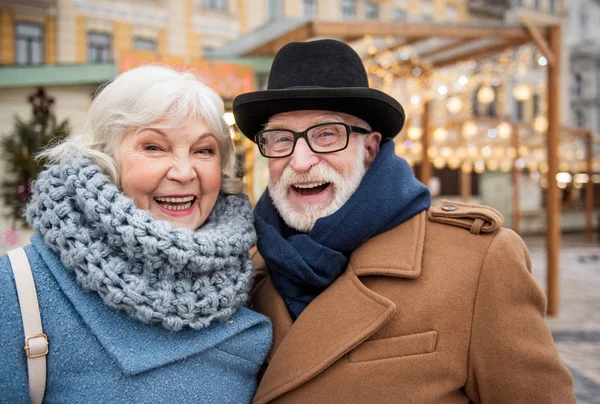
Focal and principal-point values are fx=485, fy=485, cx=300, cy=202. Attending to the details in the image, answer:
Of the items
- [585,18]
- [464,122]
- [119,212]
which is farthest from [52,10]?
[585,18]

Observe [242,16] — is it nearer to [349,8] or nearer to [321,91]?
[349,8]

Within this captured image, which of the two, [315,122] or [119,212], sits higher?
[315,122]

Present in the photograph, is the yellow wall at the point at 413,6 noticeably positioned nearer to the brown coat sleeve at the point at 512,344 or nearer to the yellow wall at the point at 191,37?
the yellow wall at the point at 191,37

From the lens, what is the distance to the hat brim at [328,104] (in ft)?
6.31

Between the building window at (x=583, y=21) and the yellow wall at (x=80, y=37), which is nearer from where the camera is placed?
the yellow wall at (x=80, y=37)

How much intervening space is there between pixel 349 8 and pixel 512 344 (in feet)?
53.7

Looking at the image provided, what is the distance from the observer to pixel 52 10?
→ 10539 millimetres

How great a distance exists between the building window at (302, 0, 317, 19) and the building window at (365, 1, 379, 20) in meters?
2.72

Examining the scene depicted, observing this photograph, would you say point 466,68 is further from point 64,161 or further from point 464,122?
point 64,161

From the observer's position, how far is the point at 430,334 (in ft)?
5.69

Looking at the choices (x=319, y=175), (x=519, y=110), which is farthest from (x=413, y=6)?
(x=319, y=175)

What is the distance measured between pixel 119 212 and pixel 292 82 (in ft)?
3.13

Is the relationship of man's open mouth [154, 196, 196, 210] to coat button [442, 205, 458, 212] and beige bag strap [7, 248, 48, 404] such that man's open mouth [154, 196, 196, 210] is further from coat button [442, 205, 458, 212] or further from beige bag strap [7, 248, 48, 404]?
coat button [442, 205, 458, 212]

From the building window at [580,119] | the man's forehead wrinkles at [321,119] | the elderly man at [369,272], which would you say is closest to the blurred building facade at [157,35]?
the man's forehead wrinkles at [321,119]
